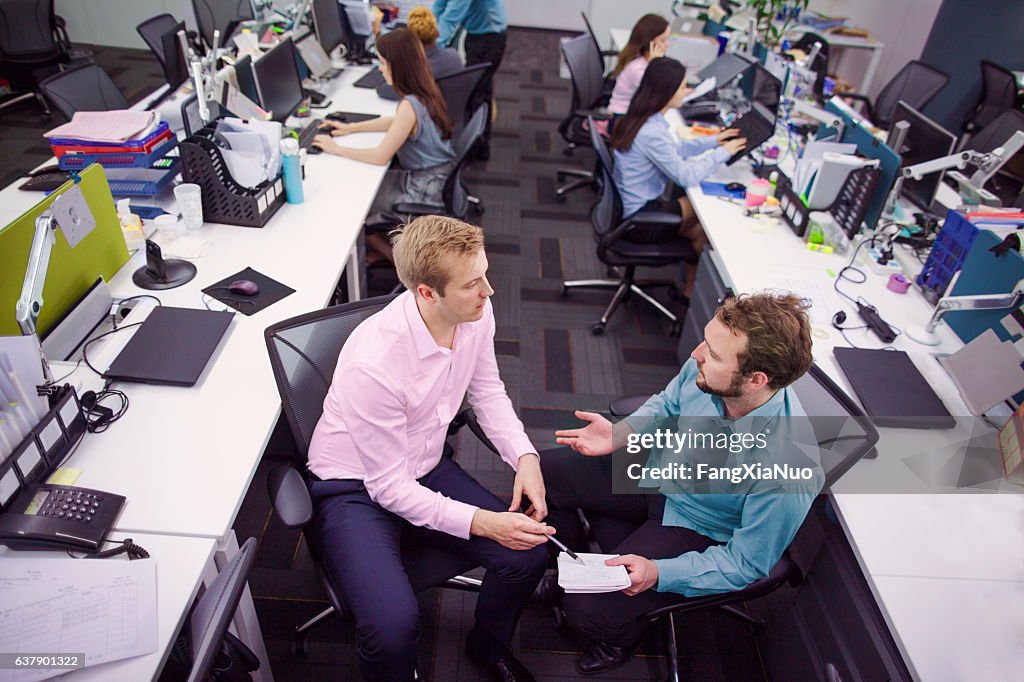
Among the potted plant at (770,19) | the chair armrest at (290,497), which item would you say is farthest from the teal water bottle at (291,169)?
the potted plant at (770,19)

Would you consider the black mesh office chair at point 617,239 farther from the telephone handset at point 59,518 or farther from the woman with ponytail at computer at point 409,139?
the telephone handset at point 59,518

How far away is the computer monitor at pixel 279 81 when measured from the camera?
300 cm

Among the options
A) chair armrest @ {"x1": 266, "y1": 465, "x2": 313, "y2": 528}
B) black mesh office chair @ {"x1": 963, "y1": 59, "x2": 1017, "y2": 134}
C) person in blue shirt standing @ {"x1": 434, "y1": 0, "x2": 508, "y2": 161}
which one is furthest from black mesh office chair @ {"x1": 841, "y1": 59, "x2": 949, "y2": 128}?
chair armrest @ {"x1": 266, "y1": 465, "x2": 313, "y2": 528}

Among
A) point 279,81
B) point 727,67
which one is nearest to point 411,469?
point 279,81

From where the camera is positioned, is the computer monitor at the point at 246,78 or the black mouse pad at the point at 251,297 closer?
the black mouse pad at the point at 251,297

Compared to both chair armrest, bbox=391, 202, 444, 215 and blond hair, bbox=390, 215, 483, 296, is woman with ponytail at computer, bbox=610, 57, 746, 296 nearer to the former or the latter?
chair armrest, bbox=391, 202, 444, 215

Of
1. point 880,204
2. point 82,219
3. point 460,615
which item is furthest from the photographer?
point 880,204

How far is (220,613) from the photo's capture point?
1.09 metres

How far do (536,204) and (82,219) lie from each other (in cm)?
301

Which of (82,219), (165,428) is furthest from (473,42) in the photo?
(165,428)

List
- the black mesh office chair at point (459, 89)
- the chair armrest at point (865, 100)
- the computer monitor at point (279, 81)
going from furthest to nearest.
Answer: the chair armrest at point (865, 100) → the black mesh office chair at point (459, 89) → the computer monitor at point (279, 81)

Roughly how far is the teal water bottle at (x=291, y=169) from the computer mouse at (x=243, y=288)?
67 centimetres

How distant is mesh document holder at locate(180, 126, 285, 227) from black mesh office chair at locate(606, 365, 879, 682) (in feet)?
6.29

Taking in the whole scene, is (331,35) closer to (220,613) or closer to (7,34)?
(7,34)
